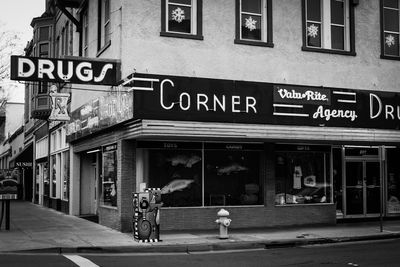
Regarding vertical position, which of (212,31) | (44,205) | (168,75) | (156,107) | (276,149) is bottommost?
(44,205)

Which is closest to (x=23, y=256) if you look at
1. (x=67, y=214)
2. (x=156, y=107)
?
(x=156, y=107)

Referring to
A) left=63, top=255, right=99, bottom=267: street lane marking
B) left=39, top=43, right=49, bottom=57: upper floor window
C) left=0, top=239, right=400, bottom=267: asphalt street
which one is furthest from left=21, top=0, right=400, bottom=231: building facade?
left=39, top=43, right=49, bottom=57: upper floor window

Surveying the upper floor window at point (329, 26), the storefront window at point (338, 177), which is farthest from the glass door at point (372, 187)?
the upper floor window at point (329, 26)

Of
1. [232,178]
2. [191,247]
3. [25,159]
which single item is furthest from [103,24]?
[25,159]

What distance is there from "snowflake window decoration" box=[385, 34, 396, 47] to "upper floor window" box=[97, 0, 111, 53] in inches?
391

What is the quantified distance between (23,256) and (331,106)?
420 inches

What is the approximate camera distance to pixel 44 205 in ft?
101

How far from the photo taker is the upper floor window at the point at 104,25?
1797cm

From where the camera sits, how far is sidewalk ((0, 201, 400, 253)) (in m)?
13.5

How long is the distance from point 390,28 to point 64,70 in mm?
11804

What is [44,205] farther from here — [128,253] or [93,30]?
[128,253]

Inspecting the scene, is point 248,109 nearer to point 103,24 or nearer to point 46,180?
point 103,24

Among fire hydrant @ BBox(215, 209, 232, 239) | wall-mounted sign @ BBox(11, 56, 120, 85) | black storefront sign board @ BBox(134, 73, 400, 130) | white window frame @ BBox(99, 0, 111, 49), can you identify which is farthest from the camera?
white window frame @ BBox(99, 0, 111, 49)

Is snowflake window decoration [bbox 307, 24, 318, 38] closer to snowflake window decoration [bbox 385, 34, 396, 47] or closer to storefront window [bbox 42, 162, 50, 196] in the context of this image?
snowflake window decoration [bbox 385, 34, 396, 47]
